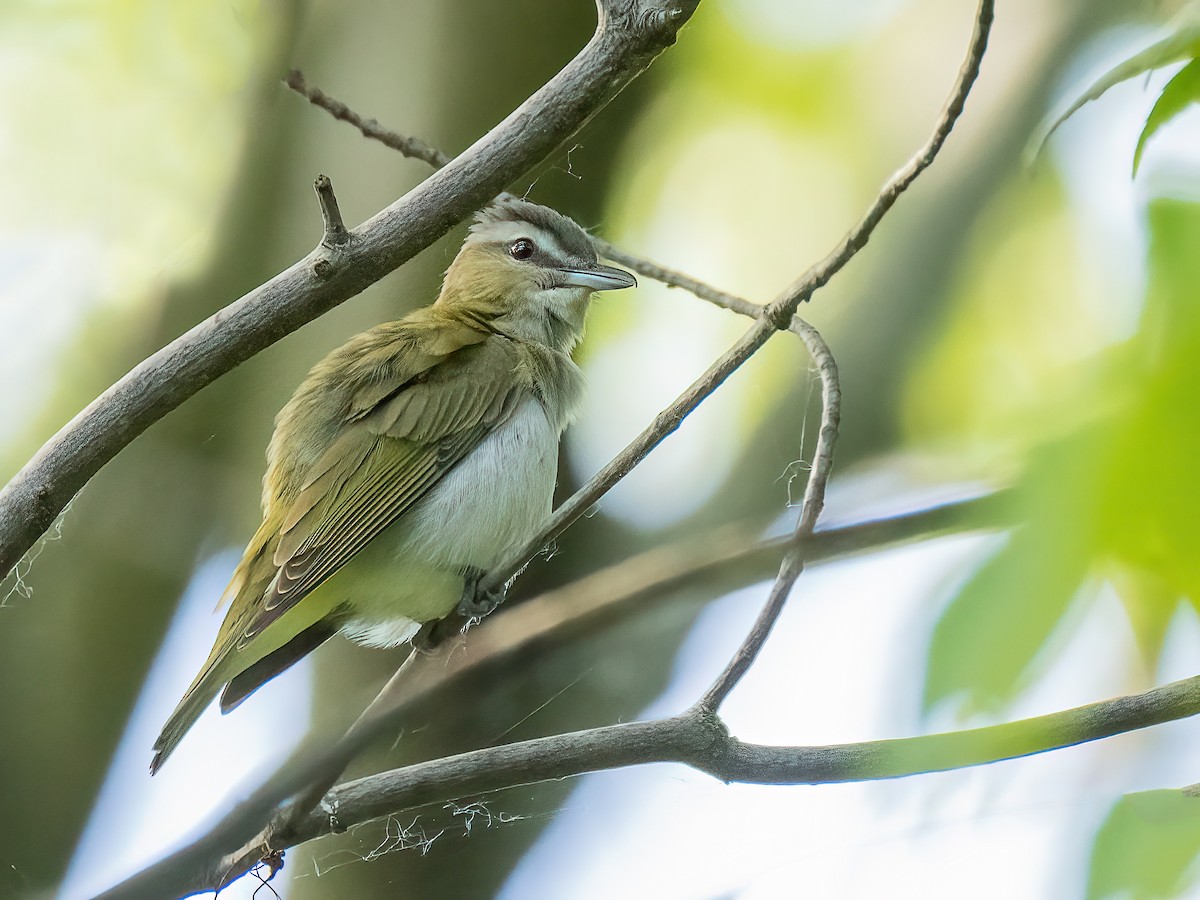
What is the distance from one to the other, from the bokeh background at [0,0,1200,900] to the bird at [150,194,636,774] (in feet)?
0.16

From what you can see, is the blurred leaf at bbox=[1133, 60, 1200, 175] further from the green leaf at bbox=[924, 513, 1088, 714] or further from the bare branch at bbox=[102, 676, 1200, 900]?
the bare branch at bbox=[102, 676, 1200, 900]

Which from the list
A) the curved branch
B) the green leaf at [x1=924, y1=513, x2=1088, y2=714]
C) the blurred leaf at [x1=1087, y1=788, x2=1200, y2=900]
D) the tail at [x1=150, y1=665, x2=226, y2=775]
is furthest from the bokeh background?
the green leaf at [x1=924, y1=513, x2=1088, y2=714]

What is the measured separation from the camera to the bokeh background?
3.04ft

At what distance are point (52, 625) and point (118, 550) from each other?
110 mm

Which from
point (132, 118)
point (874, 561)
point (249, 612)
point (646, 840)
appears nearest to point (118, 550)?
point (249, 612)

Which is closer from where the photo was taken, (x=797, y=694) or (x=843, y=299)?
(x=797, y=694)

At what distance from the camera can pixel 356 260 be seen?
68 cm

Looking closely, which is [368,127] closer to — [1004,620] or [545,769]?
[545,769]

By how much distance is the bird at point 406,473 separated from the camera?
0.92 metres

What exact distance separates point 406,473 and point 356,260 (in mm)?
328

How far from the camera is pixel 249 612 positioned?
853 mm

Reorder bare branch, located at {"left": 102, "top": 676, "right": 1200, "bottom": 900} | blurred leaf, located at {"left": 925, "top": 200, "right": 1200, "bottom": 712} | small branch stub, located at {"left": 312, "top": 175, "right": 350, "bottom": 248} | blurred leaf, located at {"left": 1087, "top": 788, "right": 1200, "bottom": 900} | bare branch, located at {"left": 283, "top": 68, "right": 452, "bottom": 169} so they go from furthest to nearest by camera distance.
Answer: bare branch, located at {"left": 283, "top": 68, "right": 452, "bottom": 169} < bare branch, located at {"left": 102, "top": 676, "right": 1200, "bottom": 900} < small branch stub, located at {"left": 312, "top": 175, "right": 350, "bottom": 248} < blurred leaf, located at {"left": 1087, "top": 788, "right": 1200, "bottom": 900} < blurred leaf, located at {"left": 925, "top": 200, "right": 1200, "bottom": 712}

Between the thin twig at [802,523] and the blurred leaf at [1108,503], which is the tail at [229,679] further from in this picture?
the blurred leaf at [1108,503]

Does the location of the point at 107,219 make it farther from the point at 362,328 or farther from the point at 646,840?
the point at 646,840
